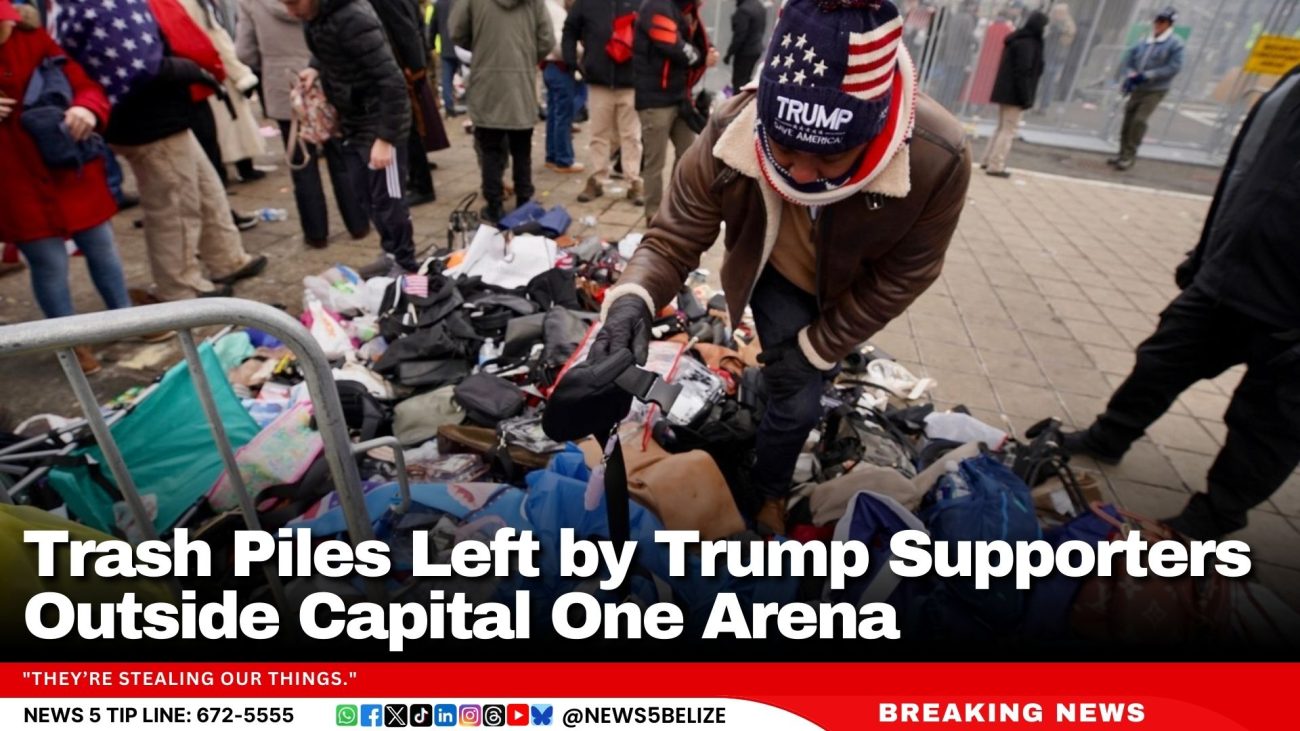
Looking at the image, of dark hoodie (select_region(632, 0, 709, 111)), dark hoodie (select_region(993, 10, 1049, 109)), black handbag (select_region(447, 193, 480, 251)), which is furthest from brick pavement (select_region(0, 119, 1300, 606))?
dark hoodie (select_region(993, 10, 1049, 109))

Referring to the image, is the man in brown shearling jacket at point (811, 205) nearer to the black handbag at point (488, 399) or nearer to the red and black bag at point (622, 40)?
the black handbag at point (488, 399)

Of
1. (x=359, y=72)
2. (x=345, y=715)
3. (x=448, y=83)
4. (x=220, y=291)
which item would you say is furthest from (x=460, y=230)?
(x=448, y=83)

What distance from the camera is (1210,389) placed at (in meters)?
4.04

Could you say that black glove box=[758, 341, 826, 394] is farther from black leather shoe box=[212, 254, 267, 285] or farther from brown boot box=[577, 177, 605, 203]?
brown boot box=[577, 177, 605, 203]

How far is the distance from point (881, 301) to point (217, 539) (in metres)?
2.26

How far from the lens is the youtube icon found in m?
1.44

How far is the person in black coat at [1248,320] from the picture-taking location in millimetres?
2363

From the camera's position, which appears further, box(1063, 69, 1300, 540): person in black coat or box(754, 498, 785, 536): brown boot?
box(754, 498, 785, 536): brown boot

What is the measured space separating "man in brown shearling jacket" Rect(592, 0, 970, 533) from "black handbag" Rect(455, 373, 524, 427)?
1.23m

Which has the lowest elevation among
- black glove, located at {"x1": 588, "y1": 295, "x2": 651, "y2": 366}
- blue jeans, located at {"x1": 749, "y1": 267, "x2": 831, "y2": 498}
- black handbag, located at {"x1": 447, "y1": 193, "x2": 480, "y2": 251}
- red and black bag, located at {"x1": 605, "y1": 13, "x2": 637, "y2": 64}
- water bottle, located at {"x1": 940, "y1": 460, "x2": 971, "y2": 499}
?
black handbag, located at {"x1": 447, "y1": 193, "x2": 480, "y2": 251}

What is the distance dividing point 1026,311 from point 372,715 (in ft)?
16.8

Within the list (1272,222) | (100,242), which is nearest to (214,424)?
(100,242)

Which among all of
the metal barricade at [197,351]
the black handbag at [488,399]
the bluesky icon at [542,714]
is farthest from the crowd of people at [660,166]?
the black handbag at [488,399]

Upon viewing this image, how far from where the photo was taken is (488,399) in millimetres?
3061
